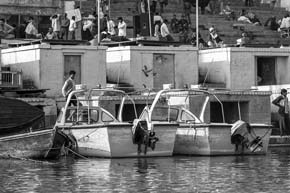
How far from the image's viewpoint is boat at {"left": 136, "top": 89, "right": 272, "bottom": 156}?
43188mm

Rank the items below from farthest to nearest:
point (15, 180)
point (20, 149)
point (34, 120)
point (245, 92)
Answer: point (245, 92)
point (34, 120)
point (20, 149)
point (15, 180)

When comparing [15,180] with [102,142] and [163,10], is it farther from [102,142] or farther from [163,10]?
[163,10]

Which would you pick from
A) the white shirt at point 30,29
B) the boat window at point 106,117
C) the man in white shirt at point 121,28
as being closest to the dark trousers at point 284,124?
the boat window at point 106,117

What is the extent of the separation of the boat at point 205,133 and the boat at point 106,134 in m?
0.55

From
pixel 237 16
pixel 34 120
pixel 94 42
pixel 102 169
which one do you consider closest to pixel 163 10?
pixel 237 16

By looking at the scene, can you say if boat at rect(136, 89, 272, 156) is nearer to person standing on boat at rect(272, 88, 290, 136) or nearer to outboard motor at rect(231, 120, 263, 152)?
outboard motor at rect(231, 120, 263, 152)

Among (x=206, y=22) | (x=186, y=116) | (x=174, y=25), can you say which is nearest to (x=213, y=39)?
(x=174, y=25)

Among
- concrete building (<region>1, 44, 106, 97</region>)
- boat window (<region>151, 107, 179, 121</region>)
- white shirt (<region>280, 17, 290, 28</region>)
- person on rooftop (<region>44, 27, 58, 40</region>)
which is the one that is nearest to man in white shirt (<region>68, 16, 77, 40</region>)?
person on rooftop (<region>44, 27, 58, 40</region>)

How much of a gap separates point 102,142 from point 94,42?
1347 centimetres

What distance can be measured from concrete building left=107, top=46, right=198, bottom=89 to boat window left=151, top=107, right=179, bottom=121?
8.16m

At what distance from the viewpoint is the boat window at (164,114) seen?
44.0m

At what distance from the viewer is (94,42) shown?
181ft

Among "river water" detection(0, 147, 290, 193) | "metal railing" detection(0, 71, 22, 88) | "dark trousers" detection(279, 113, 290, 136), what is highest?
"metal railing" detection(0, 71, 22, 88)

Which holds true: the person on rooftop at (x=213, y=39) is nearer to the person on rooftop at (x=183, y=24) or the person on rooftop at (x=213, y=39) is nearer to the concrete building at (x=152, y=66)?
the person on rooftop at (x=183, y=24)
